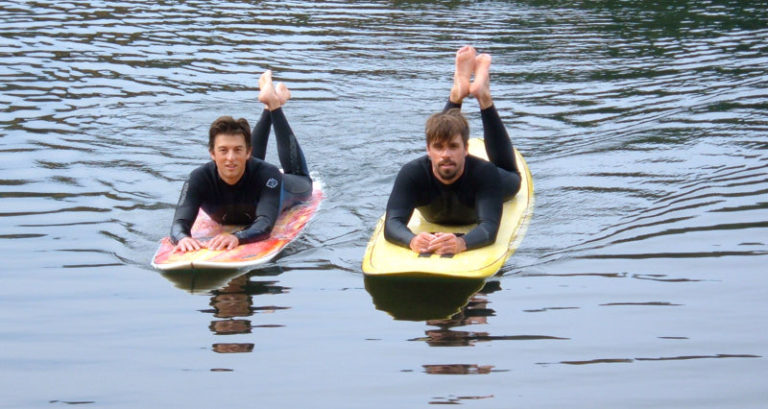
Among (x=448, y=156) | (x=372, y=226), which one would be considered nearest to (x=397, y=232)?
(x=448, y=156)

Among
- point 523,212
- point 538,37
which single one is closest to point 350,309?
point 523,212

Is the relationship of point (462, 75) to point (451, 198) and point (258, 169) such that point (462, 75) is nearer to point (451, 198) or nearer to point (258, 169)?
point (451, 198)

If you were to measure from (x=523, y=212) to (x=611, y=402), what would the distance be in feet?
13.4

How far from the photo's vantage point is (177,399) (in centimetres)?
602

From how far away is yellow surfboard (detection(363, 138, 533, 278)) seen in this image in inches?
318

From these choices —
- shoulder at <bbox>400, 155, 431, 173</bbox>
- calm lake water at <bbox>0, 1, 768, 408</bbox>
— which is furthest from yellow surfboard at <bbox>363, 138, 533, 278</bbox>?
shoulder at <bbox>400, 155, 431, 173</bbox>

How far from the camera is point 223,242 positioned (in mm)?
8836

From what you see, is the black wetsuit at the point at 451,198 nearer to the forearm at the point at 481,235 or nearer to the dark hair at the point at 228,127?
the forearm at the point at 481,235

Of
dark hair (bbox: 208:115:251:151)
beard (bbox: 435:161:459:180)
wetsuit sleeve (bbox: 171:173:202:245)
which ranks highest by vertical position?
dark hair (bbox: 208:115:251:151)

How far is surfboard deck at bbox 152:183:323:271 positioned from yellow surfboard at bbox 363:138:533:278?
773 millimetres

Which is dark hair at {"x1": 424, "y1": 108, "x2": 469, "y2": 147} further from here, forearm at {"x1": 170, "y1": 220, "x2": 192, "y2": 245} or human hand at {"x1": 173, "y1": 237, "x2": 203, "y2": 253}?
forearm at {"x1": 170, "y1": 220, "x2": 192, "y2": 245}

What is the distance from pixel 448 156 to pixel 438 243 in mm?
708

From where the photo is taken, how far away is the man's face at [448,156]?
8547 millimetres

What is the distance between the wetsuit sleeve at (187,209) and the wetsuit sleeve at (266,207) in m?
0.45
